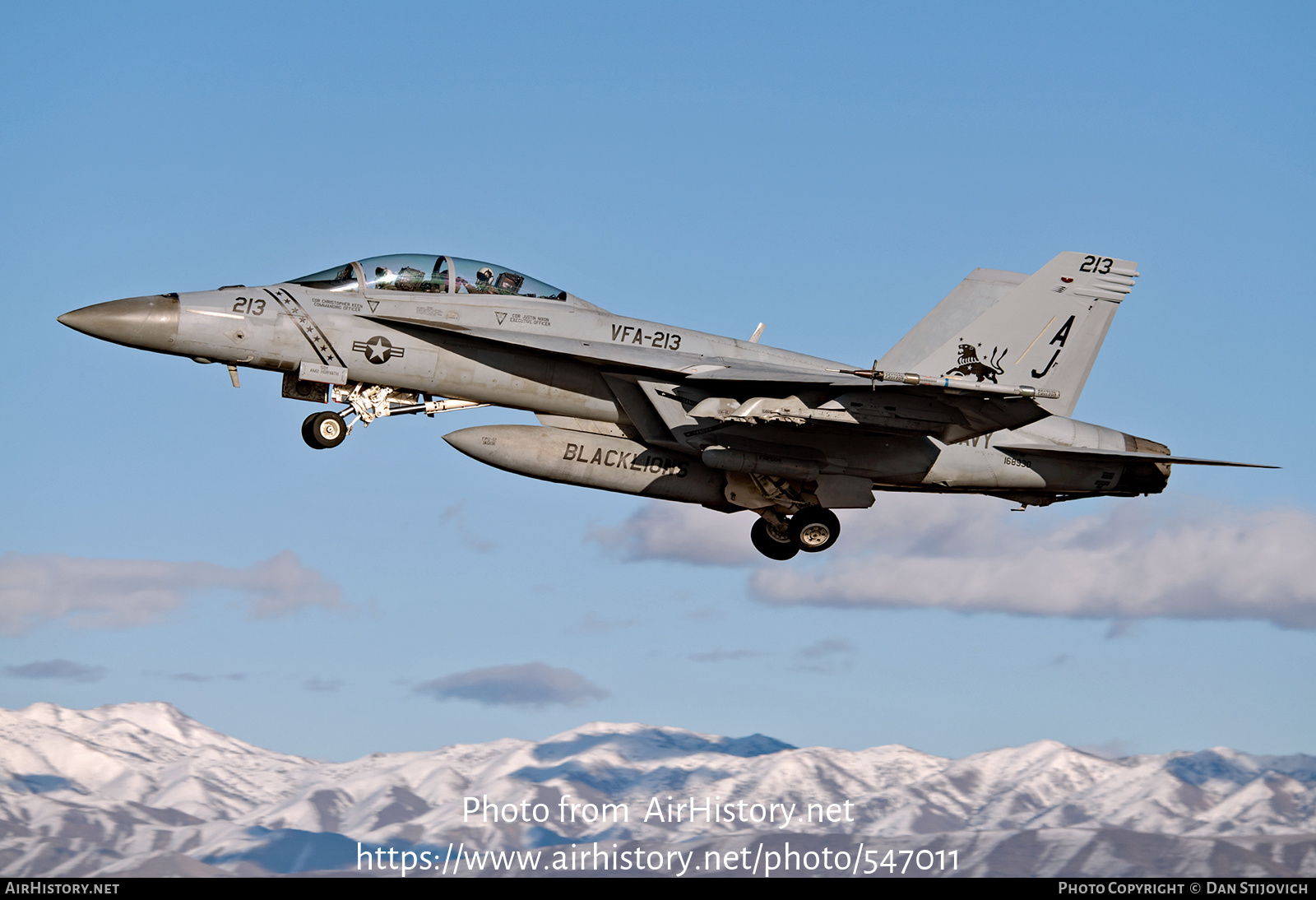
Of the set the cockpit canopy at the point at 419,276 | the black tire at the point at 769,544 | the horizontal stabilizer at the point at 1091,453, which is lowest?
the black tire at the point at 769,544

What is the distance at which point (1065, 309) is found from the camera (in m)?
22.1

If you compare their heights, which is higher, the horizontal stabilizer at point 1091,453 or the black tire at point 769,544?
the horizontal stabilizer at point 1091,453

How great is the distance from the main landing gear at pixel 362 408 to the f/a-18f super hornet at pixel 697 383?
0.09ft

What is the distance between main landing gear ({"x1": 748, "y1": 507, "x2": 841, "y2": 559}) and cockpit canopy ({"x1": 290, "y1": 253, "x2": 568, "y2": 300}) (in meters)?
5.59

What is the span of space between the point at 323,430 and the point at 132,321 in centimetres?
282

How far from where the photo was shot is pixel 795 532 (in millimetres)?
22031

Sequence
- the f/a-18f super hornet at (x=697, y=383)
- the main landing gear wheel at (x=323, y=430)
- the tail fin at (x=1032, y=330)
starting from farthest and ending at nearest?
the tail fin at (x=1032, y=330) < the main landing gear wheel at (x=323, y=430) < the f/a-18f super hornet at (x=697, y=383)

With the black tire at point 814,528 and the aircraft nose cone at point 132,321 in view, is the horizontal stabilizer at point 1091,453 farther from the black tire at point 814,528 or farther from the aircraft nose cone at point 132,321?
the aircraft nose cone at point 132,321

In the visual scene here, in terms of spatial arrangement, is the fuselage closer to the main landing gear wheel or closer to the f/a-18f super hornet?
the f/a-18f super hornet

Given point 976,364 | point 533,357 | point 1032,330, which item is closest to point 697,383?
point 533,357

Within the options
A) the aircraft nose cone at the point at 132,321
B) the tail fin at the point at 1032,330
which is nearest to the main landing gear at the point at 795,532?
the tail fin at the point at 1032,330

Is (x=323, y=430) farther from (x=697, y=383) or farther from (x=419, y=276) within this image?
(x=697, y=383)

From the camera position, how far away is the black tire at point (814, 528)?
21938 millimetres
